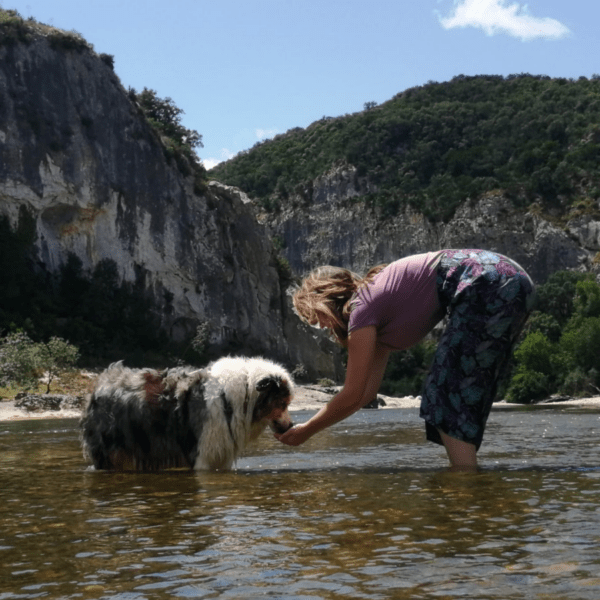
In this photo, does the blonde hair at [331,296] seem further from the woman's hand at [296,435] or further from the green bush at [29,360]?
the green bush at [29,360]

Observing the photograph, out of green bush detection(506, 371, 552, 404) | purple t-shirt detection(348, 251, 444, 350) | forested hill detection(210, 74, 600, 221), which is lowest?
green bush detection(506, 371, 552, 404)

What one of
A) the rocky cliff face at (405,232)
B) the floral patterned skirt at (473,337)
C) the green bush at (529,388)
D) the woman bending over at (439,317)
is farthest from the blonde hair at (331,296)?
the rocky cliff face at (405,232)

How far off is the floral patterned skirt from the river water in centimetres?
45

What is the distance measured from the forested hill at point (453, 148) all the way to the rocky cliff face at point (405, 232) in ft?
7.77

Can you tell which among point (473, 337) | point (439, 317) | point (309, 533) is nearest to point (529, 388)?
point (439, 317)

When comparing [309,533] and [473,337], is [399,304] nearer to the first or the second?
[473,337]

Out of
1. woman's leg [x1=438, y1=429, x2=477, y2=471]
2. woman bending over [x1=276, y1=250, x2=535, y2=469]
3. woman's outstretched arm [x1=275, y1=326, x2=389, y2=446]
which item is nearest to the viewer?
woman's outstretched arm [x1=275, y1=326, x2=389, y2=446]

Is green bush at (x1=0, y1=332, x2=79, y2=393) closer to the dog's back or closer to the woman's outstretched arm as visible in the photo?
the dog's back

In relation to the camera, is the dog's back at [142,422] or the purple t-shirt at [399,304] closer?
the purple t-shirt at [399,304]

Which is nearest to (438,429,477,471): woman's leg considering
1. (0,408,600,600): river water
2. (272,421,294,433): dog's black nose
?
(0,408,600,600): river water

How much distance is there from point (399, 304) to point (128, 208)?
69.0m

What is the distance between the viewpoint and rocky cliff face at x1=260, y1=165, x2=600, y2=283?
4279 inches

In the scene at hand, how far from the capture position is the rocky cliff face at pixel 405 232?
357 ft

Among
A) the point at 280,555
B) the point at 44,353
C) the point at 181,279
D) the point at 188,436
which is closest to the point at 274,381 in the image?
the point at 188,436
